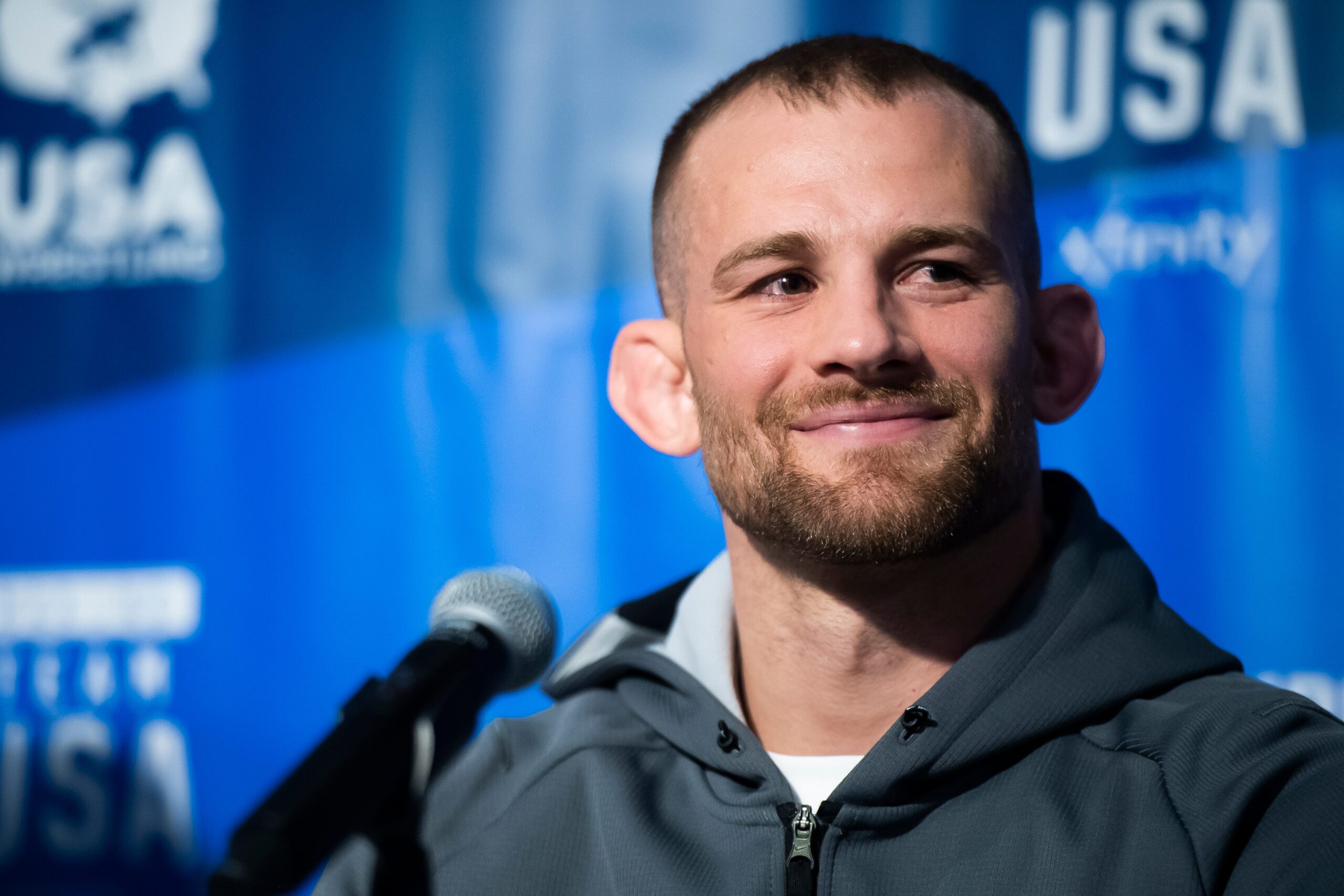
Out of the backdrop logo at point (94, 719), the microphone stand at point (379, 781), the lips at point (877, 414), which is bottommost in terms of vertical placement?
the backdrop logo at point (94, 719)

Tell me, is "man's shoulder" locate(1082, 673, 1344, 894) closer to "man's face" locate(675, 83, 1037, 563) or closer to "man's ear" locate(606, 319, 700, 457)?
"man's face" locate(675, 83, 1037, 563)

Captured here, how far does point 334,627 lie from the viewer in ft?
7.71

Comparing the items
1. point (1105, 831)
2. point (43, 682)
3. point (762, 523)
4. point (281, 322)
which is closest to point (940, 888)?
point (1105, 831)

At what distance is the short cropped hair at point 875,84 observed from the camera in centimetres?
131

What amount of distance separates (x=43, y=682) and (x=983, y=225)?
2.18 metres

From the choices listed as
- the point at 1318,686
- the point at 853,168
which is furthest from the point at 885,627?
the point at 1318,686

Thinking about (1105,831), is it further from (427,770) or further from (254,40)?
(254,40)

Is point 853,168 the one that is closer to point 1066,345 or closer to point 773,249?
point 773,249

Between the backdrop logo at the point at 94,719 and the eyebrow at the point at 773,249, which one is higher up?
the eyebrow at the point at 773,249

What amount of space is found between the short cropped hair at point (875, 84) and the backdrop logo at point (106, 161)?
4.84 ft

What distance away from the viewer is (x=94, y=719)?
2381 mm

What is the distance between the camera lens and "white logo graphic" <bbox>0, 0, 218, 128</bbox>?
2.48 metres

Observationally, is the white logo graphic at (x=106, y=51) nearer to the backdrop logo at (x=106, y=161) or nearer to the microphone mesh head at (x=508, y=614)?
the backdrop logo at (x=106, y=161)

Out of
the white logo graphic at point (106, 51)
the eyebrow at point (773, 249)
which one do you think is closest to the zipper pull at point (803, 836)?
the eyebrow at point (773, 249)
